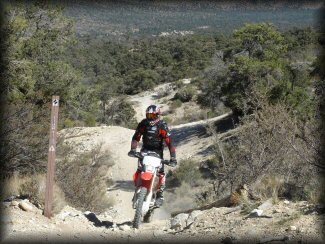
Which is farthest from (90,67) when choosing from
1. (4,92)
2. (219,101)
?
(4,92)

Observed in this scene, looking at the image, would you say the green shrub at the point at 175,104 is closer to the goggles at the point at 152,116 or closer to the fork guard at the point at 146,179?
the goggles at the point at 152,116

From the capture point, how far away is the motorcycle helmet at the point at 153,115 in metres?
7.59

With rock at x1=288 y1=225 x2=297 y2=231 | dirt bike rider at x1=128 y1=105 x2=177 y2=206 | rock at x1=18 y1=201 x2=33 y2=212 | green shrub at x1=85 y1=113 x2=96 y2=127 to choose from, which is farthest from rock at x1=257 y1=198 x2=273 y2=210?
green shrub at x1=85 y1=113 x2=96 y2=127

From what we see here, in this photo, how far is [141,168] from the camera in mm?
7551

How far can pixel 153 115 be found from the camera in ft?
24.9

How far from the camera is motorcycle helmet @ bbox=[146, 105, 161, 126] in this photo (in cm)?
759

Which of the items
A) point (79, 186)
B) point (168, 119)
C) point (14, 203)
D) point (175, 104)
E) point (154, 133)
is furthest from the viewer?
point (175, 104)

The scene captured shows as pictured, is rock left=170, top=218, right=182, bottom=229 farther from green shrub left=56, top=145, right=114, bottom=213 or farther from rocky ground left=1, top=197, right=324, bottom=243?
green shrub left=56, top=145, right=114, bottom=213

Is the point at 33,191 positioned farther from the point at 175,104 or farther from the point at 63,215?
the point at 175,104

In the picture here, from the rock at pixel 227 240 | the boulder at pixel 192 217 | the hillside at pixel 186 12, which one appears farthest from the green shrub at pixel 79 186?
the rock at pixel 227 240

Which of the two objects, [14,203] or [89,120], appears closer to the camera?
[14,203]

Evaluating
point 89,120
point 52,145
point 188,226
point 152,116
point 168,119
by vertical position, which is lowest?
point 168,119

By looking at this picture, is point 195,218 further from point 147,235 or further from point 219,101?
point 219,101

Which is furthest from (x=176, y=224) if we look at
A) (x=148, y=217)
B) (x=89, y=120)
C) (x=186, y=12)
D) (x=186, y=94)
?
(x=186, y=94)
